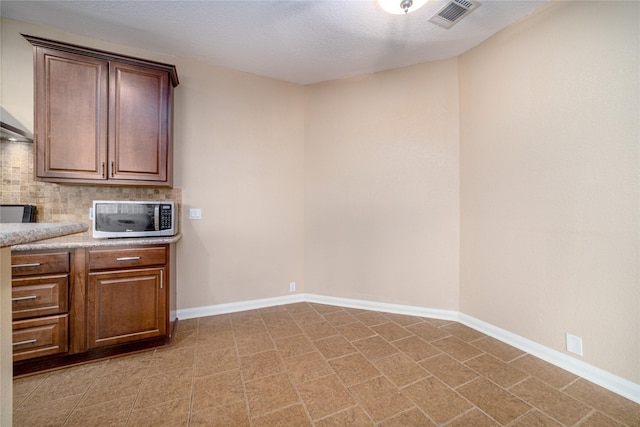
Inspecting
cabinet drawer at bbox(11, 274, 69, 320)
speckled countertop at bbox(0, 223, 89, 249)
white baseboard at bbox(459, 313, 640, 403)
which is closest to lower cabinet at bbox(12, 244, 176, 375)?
cabinet drawer at bbox(11, 274, 69, 320)

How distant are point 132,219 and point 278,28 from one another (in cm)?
203

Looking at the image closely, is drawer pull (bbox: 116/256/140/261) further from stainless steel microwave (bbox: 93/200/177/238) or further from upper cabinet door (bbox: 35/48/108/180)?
upper cabinet door (bbox: 35/48/108/180)

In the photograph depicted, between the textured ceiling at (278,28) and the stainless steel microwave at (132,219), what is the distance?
151cm

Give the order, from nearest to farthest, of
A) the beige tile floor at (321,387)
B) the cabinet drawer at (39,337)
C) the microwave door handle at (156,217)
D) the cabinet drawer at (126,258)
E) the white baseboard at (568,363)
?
the beige tile floor at (321,387) < the white baseboard at (568,363) < the cabinet drawer at (39,337) < the cabinet drawer at (126,258) < the microwave door handle at (156,217)

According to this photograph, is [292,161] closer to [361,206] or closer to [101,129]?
[361,206]

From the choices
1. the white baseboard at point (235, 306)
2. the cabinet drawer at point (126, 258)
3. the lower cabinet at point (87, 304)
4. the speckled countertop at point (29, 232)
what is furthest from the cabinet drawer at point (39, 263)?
the speckled countertop at point (29, 232)

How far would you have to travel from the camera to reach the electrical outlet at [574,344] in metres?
1.87

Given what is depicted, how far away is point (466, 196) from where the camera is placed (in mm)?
2654

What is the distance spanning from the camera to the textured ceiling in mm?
2023

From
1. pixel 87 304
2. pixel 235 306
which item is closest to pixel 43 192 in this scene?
pixel 87 304

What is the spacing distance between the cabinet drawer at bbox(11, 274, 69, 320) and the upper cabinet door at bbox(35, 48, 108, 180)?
805 mm

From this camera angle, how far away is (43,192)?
226 cm

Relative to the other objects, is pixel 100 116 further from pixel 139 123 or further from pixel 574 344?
pixel 574 344

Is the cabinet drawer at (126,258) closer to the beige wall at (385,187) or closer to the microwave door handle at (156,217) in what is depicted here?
the microwave door handle at (156,217)
